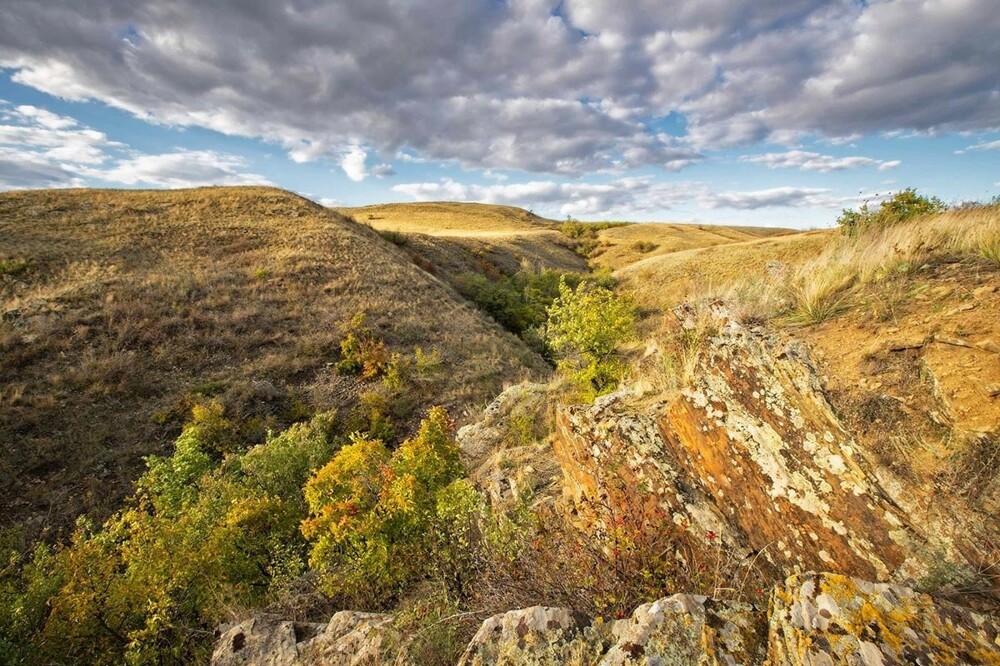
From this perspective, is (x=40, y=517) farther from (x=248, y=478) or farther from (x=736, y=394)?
(x=736, y=394)

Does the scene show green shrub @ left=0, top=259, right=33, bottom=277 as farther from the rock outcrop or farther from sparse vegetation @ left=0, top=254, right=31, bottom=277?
the rock outcrop

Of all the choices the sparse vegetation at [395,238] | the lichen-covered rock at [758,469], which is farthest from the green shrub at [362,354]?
the sparse vegetation at [395,238]

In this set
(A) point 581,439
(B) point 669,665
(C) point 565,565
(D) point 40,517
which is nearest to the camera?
(B) point 669,665

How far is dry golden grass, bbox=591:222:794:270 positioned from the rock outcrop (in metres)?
48.7

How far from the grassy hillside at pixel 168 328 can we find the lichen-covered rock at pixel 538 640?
42.2 ft

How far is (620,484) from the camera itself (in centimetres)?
566

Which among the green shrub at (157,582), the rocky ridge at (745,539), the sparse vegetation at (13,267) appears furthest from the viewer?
the sparse vegetation at (13,267)

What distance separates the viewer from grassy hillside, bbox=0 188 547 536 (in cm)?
1402

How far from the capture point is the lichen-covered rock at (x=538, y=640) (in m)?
3.40

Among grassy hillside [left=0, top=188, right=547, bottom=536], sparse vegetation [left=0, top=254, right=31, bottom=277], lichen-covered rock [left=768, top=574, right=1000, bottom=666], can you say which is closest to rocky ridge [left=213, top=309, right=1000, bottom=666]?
lichen-covered rock [left=768, top=574, right=1000, bottom=666]

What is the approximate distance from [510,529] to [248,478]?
6.86m

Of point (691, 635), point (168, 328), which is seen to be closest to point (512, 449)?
point (691, 635)

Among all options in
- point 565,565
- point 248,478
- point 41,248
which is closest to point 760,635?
point 565,565

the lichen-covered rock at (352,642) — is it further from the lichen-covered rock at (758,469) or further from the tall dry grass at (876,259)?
the tall dry grass at (876,259)
